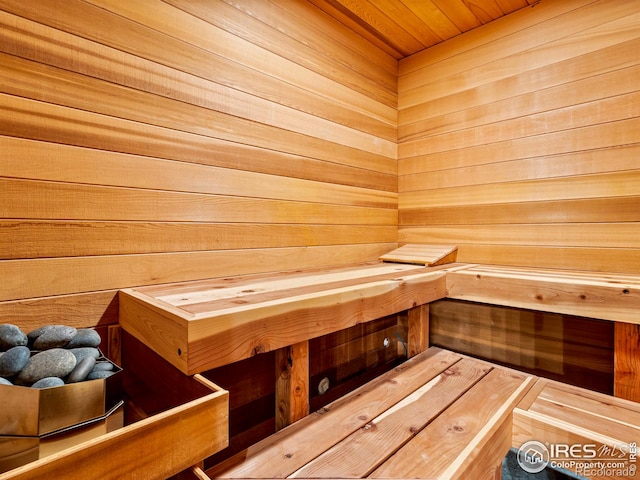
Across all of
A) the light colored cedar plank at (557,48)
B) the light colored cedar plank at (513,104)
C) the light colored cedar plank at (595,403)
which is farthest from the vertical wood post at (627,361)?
the light colored cedar plank at (557,48)

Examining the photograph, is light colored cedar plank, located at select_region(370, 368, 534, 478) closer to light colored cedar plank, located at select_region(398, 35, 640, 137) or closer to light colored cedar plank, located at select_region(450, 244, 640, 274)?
light colored cedar plank, located at select_region(450, 244, 640, 274)

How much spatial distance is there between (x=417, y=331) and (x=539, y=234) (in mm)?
883

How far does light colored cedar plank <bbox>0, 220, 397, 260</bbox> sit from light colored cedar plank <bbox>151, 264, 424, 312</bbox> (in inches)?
6.7

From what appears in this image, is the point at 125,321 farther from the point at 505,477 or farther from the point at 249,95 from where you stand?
the point at 505,477

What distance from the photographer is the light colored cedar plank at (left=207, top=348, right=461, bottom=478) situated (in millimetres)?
1048


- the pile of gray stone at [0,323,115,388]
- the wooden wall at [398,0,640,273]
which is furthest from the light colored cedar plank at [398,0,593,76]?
the pile of gray stone at [0,323,115,388]

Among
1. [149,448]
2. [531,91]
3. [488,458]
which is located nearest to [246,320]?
[149,448]

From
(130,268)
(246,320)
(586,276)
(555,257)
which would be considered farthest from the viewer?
(555,257)

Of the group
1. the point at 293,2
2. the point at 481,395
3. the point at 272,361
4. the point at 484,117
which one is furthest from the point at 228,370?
the point at 484,117

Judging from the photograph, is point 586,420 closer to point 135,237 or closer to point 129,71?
point 135,237

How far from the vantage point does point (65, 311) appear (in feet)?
3.98

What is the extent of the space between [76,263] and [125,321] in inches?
10.3

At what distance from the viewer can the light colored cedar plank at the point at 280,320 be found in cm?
93

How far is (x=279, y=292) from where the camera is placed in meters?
1.28
